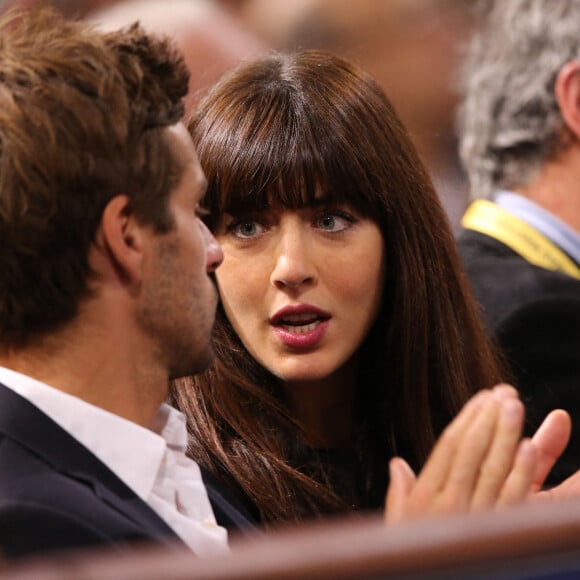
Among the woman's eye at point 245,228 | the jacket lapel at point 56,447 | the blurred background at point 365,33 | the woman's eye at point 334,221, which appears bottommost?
the jacket lapel at point 56,447

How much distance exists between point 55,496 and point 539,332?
1177mm

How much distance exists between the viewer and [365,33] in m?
3.24

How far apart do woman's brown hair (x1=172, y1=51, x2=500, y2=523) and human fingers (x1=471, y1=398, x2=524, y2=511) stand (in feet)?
1.62

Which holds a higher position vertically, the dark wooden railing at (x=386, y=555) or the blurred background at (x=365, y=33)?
the blurred background at (x=365, y=33)

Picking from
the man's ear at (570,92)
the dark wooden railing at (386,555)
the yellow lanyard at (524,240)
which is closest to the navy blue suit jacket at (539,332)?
the yellow lanyard at (524,240)

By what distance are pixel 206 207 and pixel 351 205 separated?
0.65 feet

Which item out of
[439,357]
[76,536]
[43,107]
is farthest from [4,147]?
[439,357]

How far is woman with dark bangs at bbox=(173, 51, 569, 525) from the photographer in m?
1.69

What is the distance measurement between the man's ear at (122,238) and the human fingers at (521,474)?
0.41 metres

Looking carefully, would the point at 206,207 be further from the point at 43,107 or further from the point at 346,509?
the point at 43,107

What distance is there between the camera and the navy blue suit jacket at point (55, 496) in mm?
1118

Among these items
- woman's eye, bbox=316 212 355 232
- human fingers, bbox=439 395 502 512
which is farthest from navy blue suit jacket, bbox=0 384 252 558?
woman's eye, bbox=316 212 355 232

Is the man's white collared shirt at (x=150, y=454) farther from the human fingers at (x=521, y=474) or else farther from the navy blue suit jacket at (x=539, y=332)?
the navy blue suit jacket at (x=539, y=332)

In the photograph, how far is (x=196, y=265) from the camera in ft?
4.37
